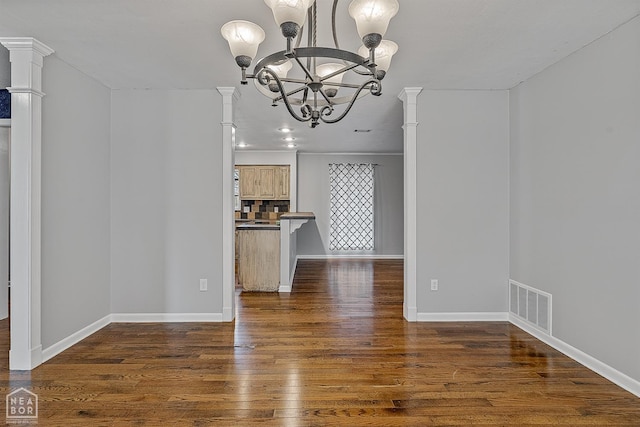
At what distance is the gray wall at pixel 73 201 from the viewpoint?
2717mm

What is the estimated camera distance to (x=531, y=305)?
325 centimetres

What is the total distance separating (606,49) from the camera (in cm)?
243

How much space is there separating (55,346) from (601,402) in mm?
3669

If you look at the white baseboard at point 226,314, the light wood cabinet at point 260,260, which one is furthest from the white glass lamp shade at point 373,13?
the light wood cabinet at point 260,260

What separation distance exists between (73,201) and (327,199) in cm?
538

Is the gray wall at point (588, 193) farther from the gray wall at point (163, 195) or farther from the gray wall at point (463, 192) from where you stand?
the gray wall at point (163, 195)

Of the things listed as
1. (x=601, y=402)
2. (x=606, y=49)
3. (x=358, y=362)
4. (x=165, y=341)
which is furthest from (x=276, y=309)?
(x=606, y=49)

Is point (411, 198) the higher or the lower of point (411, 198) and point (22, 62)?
the lower

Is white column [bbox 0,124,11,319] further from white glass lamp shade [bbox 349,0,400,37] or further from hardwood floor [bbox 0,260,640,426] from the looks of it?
white glass lamp shade [bbox 349,0,400,37]

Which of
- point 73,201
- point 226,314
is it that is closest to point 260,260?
point 226,314

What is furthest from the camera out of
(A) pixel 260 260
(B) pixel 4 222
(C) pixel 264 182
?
(C) pixel 264 182

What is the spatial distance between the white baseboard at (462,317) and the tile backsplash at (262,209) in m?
4.56

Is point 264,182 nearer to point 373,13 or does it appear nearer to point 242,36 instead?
point 242,36

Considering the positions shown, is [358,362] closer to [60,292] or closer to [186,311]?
[186,311]
